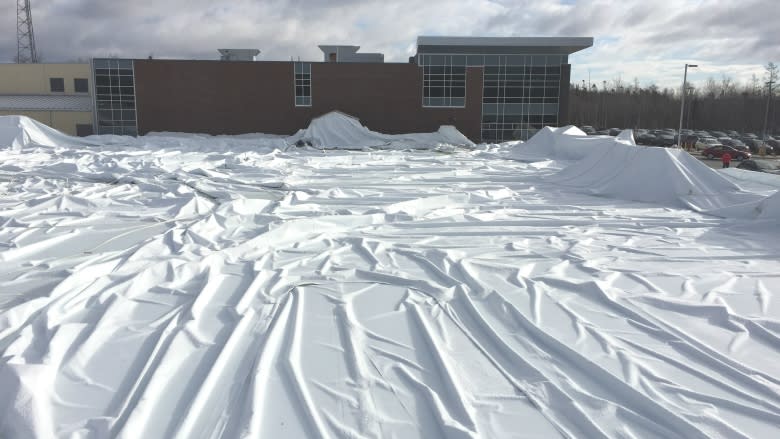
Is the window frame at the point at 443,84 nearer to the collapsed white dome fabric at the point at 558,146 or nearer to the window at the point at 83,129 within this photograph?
the collapsed white dome fabric at the point at 558,146

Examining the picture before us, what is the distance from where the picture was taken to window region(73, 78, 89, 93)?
1747 inches

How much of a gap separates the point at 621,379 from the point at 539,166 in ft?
59.8

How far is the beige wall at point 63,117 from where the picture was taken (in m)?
42.5

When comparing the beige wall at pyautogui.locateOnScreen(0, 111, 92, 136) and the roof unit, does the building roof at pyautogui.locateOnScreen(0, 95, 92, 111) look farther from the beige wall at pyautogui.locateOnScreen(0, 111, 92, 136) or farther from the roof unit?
the roof unit

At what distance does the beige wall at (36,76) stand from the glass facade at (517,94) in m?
29.8

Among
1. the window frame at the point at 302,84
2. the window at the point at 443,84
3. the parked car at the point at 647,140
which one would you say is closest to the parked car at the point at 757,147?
the parked car at the point at 647,140

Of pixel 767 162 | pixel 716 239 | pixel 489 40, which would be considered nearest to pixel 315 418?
pixel 716 239

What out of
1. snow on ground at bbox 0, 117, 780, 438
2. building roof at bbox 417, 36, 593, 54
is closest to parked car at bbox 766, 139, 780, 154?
building roof at bbox 417, 36, 593, 54

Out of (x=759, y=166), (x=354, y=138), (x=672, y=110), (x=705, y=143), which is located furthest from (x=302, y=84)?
(x=672, y=110)

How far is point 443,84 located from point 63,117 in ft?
94.5

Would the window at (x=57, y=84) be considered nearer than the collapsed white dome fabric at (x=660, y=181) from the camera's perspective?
No

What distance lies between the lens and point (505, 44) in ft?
167

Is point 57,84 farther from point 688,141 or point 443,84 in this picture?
point 688,141

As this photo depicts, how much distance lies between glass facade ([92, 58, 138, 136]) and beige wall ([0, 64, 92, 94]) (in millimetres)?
3497
